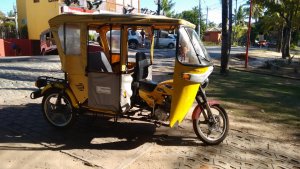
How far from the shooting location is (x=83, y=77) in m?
5.75

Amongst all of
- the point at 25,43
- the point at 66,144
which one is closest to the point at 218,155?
the point at 66,144

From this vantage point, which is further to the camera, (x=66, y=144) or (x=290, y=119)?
(x=290, y=119)

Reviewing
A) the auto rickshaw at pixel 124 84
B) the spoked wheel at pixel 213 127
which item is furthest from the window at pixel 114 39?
the spoked wheel at pixel 213 127

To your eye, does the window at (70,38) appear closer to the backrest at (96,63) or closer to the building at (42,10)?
the backrest at (96,63)

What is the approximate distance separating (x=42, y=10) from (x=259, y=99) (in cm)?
2896

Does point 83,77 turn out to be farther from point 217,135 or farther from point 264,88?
point 264,88

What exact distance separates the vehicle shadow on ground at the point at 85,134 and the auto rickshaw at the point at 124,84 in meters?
0.29

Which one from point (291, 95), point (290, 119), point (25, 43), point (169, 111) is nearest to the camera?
point (169, 111)

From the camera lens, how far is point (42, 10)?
33500 mm

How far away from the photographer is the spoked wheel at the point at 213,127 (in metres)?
5.51

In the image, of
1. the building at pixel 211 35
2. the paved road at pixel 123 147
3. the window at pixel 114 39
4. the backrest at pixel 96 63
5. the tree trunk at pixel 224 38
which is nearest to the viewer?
the paved road at pixel 123 147

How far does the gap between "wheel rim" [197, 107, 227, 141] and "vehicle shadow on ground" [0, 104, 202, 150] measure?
0.83 ft

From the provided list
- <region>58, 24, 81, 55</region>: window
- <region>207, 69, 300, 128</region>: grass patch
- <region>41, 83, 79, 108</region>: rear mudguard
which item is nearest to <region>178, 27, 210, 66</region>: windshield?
<region>58, 24, 81, 55</region>: window

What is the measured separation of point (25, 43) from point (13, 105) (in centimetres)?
2451
